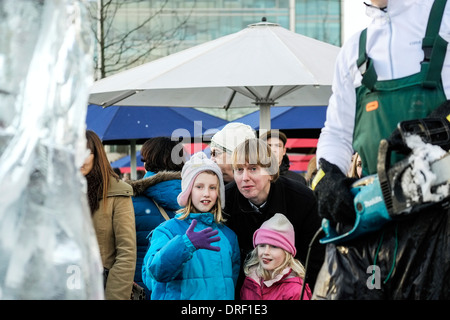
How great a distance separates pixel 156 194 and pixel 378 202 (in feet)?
9.45

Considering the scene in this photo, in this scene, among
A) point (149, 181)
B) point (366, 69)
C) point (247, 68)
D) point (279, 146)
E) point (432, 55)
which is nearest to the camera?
point (432, 55)

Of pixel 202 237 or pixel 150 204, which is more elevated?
pixel 150 204

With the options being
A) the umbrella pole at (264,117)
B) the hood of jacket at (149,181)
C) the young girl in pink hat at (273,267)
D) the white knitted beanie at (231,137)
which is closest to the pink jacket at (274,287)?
the young girl in pink hat at (273,267)

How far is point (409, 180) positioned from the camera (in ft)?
8.14

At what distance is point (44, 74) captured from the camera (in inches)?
82.0

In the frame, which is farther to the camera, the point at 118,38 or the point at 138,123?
the point at 118,38

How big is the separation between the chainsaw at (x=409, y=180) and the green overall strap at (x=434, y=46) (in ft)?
0.59

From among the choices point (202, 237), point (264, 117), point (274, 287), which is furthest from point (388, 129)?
point (264, 117)

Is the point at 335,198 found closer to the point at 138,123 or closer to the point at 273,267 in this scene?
the point at 273,267

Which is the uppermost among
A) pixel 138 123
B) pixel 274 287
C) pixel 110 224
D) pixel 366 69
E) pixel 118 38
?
pixel 118 38

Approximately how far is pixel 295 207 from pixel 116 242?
39.5 inches

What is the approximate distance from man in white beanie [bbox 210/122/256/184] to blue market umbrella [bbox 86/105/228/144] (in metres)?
4.43

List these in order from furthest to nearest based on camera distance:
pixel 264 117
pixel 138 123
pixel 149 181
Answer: pixel 138 123 → pixel 264 117 → pixel 149 181
